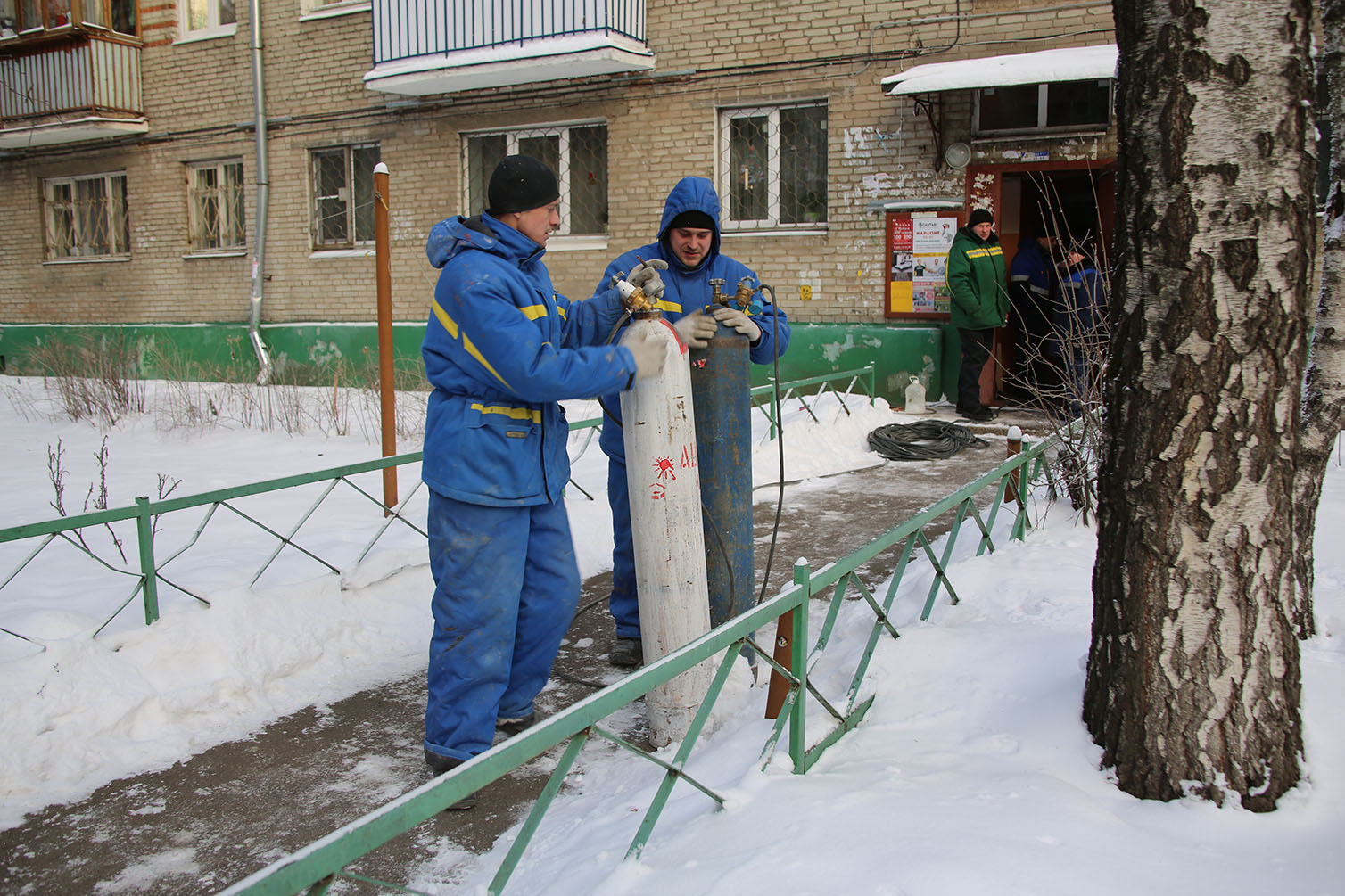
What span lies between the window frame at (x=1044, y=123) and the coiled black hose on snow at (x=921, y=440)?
9.31ft

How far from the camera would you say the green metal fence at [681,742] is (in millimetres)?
1376

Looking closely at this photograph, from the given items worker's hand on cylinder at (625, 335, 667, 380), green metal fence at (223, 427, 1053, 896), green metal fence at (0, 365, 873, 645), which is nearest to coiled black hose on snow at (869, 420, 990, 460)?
green metal fence at (0, 365, 873, 645)

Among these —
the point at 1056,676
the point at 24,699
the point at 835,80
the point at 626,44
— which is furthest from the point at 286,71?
the point at 1056,676

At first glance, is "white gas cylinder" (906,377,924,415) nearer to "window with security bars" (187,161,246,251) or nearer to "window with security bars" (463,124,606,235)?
"window with security bars" (463,124,606,235)

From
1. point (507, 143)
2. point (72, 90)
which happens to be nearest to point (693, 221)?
point (507, 143)

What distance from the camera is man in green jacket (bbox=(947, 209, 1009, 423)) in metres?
8.71

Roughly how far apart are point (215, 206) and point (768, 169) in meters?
7.88

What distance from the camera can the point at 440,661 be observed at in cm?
287

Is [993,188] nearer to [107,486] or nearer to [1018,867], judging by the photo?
[107,486]

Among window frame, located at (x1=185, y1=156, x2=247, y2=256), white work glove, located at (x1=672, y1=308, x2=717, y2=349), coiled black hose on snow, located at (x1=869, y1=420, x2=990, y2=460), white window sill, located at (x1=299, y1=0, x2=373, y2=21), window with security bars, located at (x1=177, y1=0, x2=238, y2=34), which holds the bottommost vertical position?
coiled black hose on snow, located at (x1=869, y1=420, x2=990, y2=460)

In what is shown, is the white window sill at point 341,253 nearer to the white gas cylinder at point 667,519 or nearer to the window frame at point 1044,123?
the window frame at point 1044,123

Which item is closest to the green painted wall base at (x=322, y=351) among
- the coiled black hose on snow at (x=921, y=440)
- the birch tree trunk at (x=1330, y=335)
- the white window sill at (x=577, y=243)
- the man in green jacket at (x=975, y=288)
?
the man in green jacket at (x=975, y=288)

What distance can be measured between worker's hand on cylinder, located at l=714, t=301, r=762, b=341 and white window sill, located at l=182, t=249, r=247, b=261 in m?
11.8

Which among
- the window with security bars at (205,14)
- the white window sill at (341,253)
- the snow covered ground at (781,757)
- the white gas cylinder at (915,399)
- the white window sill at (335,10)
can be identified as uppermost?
the window with security bars at (205,14)
